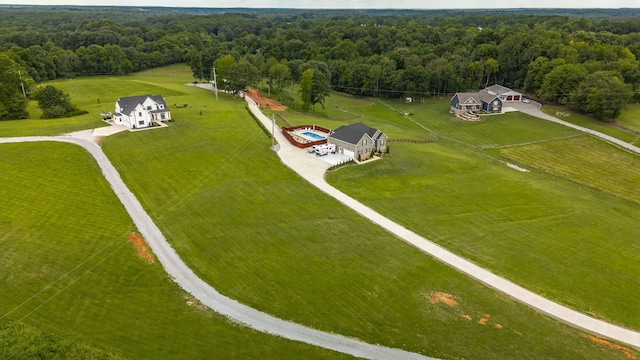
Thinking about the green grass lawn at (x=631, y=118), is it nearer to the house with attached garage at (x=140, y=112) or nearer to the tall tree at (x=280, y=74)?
the tall tree at (x=280, y=74)

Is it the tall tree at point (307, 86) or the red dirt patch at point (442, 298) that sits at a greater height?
the tall tree at point (307, 86)

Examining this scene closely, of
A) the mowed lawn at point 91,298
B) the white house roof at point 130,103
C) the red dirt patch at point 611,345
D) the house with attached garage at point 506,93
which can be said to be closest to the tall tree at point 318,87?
the white house roof at point 130,103

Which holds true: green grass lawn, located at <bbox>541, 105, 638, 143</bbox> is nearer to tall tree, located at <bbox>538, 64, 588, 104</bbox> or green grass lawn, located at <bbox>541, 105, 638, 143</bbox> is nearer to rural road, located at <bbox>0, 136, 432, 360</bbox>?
tall tree, located at <bbox>538, 64, 588, 104</bbox>

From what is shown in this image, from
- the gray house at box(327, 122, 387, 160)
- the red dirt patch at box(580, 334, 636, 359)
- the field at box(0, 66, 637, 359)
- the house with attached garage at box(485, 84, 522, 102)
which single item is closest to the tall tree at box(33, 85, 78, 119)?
the field at box(0, 66, 637, 359)

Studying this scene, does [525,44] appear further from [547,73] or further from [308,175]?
[308,175]

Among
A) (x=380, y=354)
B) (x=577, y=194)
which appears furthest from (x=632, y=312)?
(x=577, y=194)
